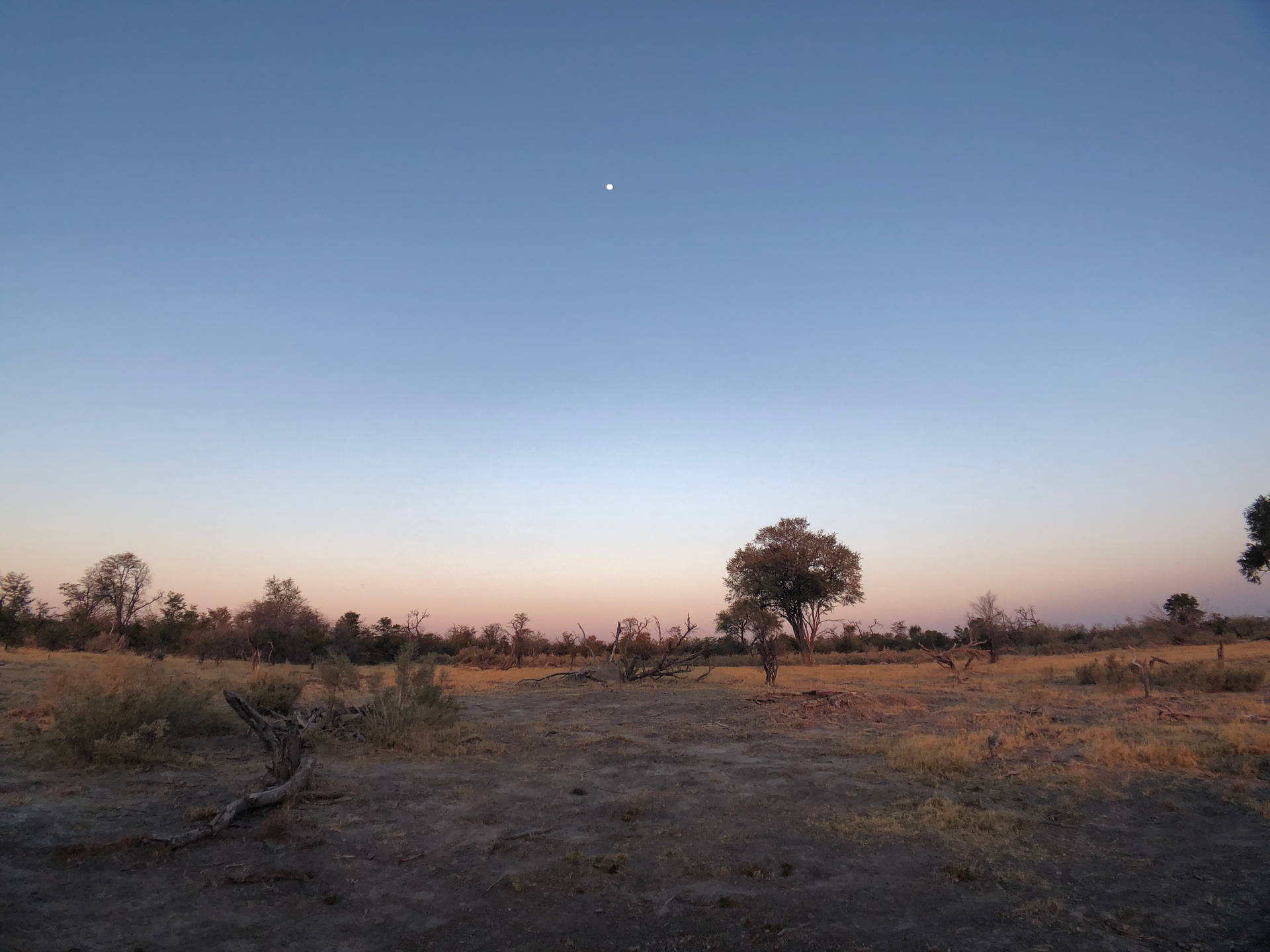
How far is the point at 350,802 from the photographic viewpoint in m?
8.26

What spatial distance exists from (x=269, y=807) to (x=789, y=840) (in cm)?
603

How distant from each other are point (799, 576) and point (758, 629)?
17.0 metres

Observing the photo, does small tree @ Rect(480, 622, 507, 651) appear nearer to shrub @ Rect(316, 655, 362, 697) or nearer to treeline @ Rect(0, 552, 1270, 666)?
treeline @ Rect(0, 552, 1270, 666)

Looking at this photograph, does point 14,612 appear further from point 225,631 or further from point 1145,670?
point 1145,670

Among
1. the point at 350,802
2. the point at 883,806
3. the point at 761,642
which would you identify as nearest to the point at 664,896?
the point at 883,806

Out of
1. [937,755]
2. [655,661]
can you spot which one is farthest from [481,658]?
[937,755]

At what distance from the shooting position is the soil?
4895mm

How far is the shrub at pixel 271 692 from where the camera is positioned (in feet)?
45.1

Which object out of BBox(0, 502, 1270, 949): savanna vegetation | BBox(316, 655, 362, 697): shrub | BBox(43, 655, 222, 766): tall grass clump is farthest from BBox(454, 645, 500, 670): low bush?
BBox(43, 655, 222, 766): tall grass clump

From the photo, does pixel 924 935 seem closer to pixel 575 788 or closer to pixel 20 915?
pixel 575 788

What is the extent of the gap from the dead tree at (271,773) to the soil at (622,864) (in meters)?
0.20

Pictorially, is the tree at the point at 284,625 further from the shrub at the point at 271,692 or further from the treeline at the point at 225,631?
the shrub at the point at 271,692

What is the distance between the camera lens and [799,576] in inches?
1507

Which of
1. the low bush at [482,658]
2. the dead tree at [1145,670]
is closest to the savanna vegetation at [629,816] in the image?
the dead tree at [1145,670]
